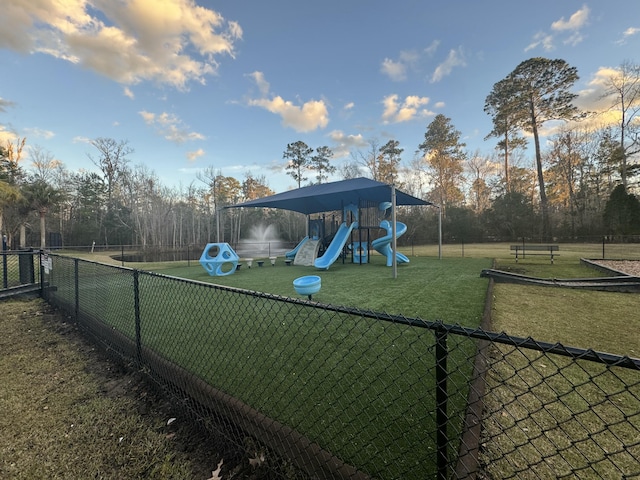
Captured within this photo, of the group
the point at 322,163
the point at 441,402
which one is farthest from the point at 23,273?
the point at 322,163

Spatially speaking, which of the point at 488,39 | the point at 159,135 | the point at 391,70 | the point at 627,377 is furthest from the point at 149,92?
the point at 627,377

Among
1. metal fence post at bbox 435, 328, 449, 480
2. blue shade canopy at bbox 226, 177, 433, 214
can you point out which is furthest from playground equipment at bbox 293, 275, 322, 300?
blue shade canopy at bbox 226, 177, 433, 214

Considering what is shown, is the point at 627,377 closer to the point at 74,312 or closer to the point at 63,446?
the point at 63,446

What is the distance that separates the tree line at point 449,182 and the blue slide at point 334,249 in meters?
14.0

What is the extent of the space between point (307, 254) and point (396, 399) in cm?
986

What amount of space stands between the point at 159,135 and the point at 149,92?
748 centimetres

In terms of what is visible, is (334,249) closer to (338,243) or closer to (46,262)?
(338,243)

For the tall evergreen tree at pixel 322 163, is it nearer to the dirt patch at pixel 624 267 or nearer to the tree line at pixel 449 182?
the tree line at pixel 449 182

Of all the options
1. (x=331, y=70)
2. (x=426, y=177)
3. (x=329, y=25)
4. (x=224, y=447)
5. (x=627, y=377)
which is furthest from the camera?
(x=426, y=177)

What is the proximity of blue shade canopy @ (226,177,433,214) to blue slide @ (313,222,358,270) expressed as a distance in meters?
1.33

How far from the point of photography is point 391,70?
1548 centimetres

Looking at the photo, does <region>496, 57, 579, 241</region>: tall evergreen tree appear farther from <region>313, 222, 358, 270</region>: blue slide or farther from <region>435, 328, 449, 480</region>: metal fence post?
<region>435, 328, 449, 480</region>: metal fence post

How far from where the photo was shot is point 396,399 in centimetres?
174

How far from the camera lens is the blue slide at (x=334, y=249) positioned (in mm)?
9680
